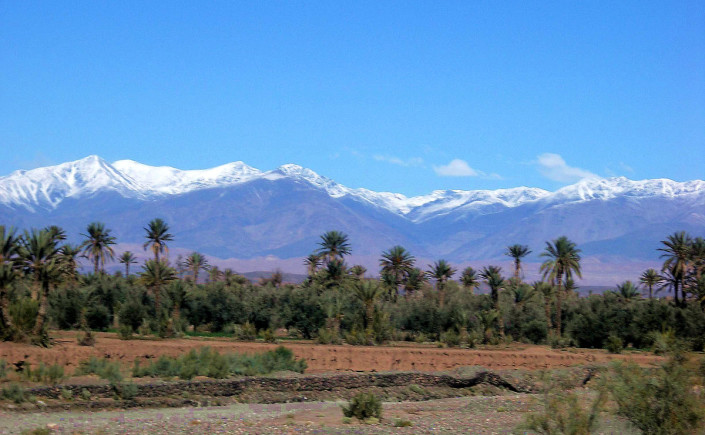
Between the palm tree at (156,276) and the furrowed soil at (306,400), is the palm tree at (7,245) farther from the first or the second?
the palm tree at (156,276)

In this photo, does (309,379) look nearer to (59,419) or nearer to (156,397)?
(156,397)

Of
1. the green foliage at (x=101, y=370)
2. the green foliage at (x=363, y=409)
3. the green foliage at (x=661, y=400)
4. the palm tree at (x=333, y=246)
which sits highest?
the palm tree at (x=333, y=246)

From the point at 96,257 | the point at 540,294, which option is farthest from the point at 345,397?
the point at 96,257

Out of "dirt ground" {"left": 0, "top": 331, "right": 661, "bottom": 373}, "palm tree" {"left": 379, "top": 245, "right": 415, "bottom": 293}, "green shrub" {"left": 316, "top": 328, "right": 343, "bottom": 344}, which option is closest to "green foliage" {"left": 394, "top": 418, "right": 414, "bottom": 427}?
"dirt ground" {"left": 0, "top": 331, "right": 661, "bottom": 373}

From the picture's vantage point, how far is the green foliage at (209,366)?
32375 millimetres

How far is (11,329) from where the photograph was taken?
36.0 metres

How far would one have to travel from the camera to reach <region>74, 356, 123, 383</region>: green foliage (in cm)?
2932

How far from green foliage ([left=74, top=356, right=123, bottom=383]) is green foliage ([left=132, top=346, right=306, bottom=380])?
1453 mm

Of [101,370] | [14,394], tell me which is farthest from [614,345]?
[14,394]

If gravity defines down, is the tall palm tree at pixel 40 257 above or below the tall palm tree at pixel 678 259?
below

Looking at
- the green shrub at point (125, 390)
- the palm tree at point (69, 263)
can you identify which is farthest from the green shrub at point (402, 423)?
the palm tree at point (69, 263)

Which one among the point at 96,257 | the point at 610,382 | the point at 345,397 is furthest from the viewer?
the point at 96,257

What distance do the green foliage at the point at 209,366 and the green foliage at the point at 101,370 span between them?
1.45m

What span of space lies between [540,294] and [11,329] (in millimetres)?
47768
